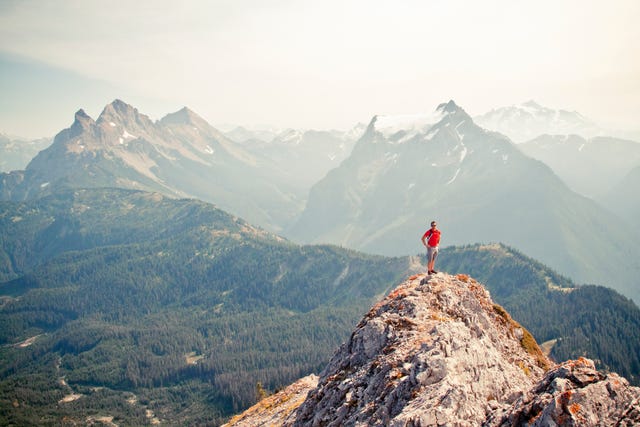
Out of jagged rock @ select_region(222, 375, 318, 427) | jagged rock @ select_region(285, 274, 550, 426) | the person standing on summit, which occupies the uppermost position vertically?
the person standing on summit

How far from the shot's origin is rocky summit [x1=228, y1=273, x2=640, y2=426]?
2124 cm

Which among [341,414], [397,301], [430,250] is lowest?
[341,414]

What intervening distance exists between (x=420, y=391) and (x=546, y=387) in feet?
22.9

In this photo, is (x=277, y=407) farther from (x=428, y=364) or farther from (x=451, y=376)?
(x=451, y=376)

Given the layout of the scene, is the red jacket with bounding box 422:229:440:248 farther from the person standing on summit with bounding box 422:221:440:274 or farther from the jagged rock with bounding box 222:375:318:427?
the jagged rock with bounding box 222:375:318:427

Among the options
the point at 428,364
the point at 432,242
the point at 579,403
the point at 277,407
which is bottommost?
the point at 277,407

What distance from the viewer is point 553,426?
807 inches

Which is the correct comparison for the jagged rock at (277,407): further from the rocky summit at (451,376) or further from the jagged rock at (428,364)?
the rocky summit at (451,376)

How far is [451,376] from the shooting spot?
27.0 m

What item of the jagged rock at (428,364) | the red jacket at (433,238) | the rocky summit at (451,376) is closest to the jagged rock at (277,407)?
the jagged rock at (428,364)

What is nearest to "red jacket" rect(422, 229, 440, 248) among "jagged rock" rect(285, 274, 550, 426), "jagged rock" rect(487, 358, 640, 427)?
"jagged rock" rect(285, 274, 550, 426)

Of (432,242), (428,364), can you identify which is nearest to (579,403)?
(428,364)

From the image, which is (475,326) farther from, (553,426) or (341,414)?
(553,426)

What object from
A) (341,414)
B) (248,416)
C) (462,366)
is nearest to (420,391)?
(462,366)
